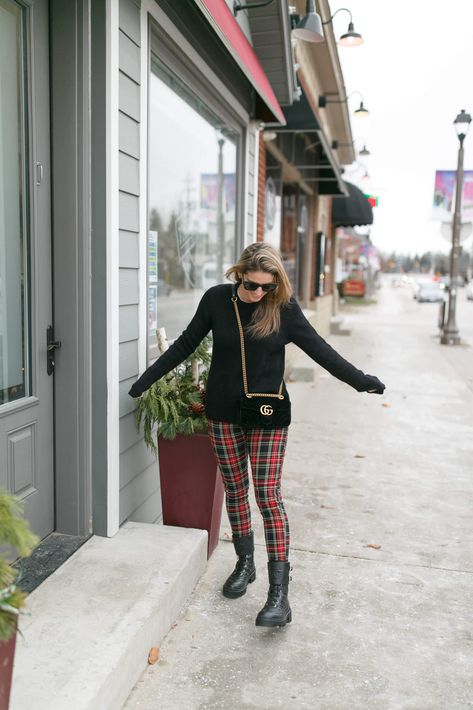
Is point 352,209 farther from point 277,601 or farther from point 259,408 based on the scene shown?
point 277,601

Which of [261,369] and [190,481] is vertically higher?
[261,369]

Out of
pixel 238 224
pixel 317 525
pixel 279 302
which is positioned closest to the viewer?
pixel 279 302

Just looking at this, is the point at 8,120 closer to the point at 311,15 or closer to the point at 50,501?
the point at 50,501

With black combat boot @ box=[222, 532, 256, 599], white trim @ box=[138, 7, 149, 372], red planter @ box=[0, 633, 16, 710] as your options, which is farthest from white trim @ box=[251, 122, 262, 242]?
red planter @ box=[0, 633, 16, 710]

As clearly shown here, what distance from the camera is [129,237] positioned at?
368 cm

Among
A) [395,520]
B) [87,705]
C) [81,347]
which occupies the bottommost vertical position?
[395,520]

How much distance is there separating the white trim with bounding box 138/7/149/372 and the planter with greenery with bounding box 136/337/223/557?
0.29m

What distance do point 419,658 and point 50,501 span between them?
6.40 ft

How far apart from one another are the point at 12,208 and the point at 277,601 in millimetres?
2240

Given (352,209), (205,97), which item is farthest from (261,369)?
(352,209)

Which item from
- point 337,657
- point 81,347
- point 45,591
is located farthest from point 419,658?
point 81,347

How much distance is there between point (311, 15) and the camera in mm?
5926

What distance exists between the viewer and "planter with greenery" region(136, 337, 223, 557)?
146 inches

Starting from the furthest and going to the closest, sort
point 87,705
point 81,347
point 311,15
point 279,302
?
point 311,15
point 81,347
point 279,302
point 87,705
